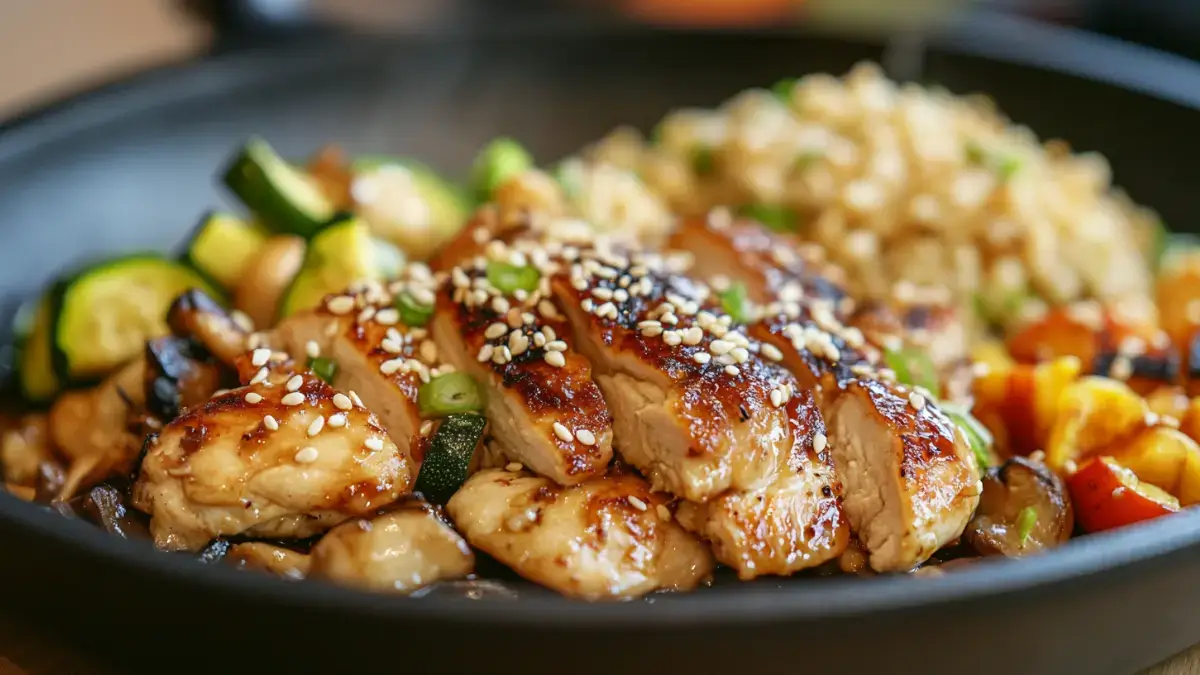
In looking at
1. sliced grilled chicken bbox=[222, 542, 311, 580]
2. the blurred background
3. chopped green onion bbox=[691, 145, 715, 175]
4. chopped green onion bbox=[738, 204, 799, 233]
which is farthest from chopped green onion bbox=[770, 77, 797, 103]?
sliced grilled chicken bbox=[222, 542, 311, 580]

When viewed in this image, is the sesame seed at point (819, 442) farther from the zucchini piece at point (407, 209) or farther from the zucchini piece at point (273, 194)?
the zucchini piece at point (273, 194)

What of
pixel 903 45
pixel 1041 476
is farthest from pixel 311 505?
pixel 903 45

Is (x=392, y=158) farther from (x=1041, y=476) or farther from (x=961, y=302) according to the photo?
(x=1041, y=476)

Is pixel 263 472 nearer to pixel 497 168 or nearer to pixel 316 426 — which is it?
pixel 316 426

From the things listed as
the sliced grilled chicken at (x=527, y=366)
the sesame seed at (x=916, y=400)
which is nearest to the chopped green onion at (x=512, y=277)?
the sliced grilled chicken at (x=527, y=366)

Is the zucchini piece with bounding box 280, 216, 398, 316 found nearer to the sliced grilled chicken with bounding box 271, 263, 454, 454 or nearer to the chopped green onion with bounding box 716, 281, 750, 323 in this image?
the sliced grilled chicken with bounding box 271, 263, 454, 454

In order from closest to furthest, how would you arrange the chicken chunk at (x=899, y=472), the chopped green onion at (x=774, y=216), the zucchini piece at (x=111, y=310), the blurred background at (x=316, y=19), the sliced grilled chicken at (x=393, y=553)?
the sliced grilled chicken at (x=393, y=553)
the chicken chunk at (x=899, y=472)
the zucchini piece at (x=111, y=310)
the chopped green onion at (x=774, y=216)
the blurred background at (x=316, y=19)

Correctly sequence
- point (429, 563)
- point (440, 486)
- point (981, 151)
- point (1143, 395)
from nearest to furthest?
point (429, 563)
point (440, 486)
point (1143, 395)
point (981, 151)

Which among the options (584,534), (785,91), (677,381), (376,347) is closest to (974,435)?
(677,381)
